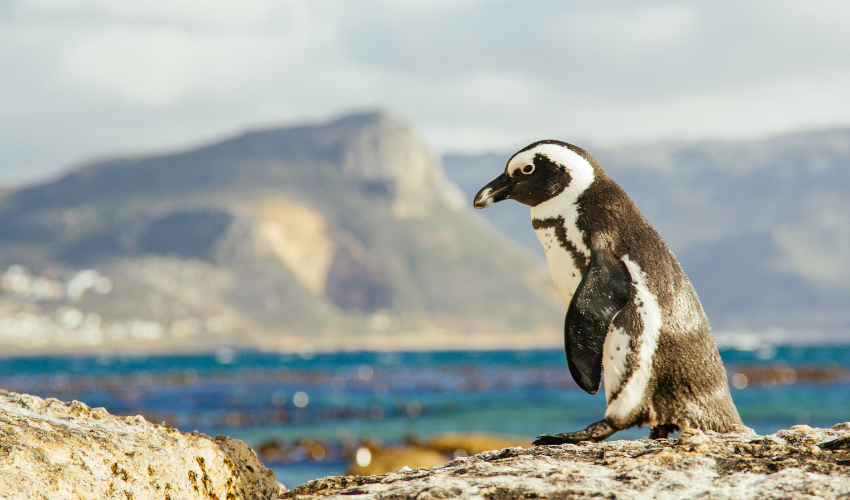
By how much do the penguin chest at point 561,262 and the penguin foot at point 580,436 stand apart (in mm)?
673

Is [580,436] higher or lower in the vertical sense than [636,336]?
lower

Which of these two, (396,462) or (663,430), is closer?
(663,430)

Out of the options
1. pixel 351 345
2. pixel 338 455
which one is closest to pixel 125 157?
pixel 351 345

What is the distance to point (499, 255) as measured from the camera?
155250 mm

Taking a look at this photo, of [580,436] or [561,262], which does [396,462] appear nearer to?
[561,262]

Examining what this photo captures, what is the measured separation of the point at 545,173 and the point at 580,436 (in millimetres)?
1354

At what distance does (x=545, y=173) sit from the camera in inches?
169

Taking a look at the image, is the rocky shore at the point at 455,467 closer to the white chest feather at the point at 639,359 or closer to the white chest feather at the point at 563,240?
the white chest feather at the point at 639,359

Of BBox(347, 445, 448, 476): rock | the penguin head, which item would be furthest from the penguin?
BBox(347, 445, 448, 476): rock

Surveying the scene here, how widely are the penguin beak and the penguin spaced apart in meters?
0.44

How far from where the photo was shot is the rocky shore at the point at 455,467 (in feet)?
9.01

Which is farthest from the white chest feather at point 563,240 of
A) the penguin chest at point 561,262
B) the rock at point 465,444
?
the rock at point 465,444

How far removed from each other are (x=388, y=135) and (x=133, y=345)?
256 ft

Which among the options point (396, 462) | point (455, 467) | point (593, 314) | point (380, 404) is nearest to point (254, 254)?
point (380, 404)
